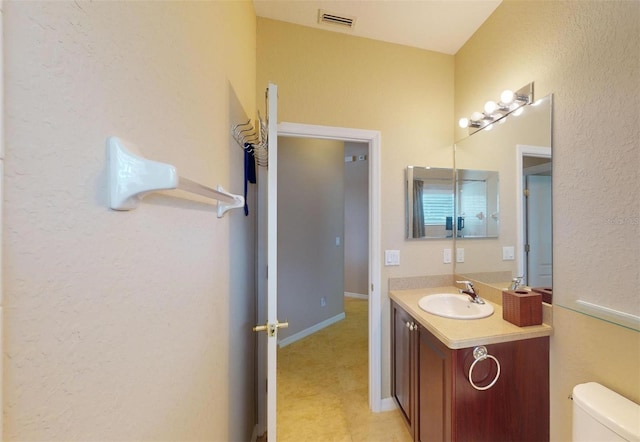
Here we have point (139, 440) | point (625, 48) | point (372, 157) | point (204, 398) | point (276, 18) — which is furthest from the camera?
point (372, 157)

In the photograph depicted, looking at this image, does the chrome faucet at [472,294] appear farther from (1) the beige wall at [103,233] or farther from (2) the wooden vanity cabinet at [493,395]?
(1) the beige wall at [103,233]

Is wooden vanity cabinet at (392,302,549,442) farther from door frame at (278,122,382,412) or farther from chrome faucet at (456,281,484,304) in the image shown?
door frame at (278,122,382,412)

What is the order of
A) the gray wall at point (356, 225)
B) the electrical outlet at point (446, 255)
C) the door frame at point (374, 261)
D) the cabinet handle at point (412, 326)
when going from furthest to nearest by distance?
1. the gray wall at point (356, 225)
2. the electrical outlet at point (446, 255)
3. the door frame at point (374, 261)
4. the cabinet handle at point (412, 326)

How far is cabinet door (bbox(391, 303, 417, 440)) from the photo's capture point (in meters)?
1.53

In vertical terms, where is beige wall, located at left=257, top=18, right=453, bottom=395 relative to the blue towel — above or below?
above

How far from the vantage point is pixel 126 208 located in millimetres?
428

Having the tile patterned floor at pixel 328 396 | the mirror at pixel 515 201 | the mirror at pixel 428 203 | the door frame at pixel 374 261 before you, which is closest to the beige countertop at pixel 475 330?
the mirror at pixel 515 201

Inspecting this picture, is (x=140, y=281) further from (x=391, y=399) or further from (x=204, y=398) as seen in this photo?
(x=391, y=399)

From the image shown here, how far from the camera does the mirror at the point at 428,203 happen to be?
1.88 metres

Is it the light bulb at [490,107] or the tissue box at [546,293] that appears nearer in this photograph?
the tissue box at [546,293]

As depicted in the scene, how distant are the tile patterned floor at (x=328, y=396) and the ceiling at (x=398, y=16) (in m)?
2.76

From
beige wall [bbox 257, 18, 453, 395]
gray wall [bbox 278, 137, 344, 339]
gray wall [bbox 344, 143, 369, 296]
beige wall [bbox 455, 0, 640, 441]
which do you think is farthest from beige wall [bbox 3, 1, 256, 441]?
gray wall [bbox 344, 143, 369, 296]

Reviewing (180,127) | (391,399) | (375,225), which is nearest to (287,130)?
(375,225)

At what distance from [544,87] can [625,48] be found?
0.35 m
